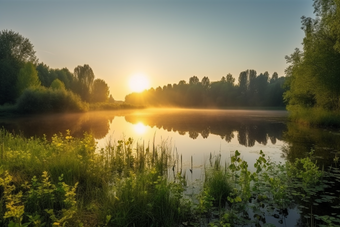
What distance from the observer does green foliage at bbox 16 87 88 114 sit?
36.4 m

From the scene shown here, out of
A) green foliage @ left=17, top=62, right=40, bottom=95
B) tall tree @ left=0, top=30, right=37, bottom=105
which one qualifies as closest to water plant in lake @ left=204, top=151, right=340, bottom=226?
green foliage @ left=17, top=62, right=40, bottom=95

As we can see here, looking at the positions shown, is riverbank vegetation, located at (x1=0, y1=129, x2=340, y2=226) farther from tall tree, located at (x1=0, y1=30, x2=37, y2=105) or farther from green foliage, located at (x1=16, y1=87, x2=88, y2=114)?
tall tree, located at (x1=0, y1=30, x2=37, y2=105)

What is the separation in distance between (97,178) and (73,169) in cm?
73

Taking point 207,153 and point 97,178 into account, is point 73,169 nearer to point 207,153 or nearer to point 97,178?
point 97,178

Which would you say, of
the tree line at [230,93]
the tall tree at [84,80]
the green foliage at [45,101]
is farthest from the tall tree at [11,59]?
the tree line at [230,93]

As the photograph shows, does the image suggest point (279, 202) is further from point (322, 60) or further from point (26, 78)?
point (26, 78)

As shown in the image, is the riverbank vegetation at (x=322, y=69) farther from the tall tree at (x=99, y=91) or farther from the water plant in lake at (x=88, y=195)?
the tall tree at (x=99, y=91)

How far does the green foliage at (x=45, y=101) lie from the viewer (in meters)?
36.4

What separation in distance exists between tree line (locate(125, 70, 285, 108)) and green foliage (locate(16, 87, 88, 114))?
75.1 meters

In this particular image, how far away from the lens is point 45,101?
3875 centimetres

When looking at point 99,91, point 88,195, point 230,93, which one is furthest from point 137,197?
point 230,93

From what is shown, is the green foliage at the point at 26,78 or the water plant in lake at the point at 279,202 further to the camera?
the green foliage at the point at 26,78

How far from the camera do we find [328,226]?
4461 millimetres

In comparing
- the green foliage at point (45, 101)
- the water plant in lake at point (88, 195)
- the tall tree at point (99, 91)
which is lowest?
the water plant in lake at point (88, 195)
